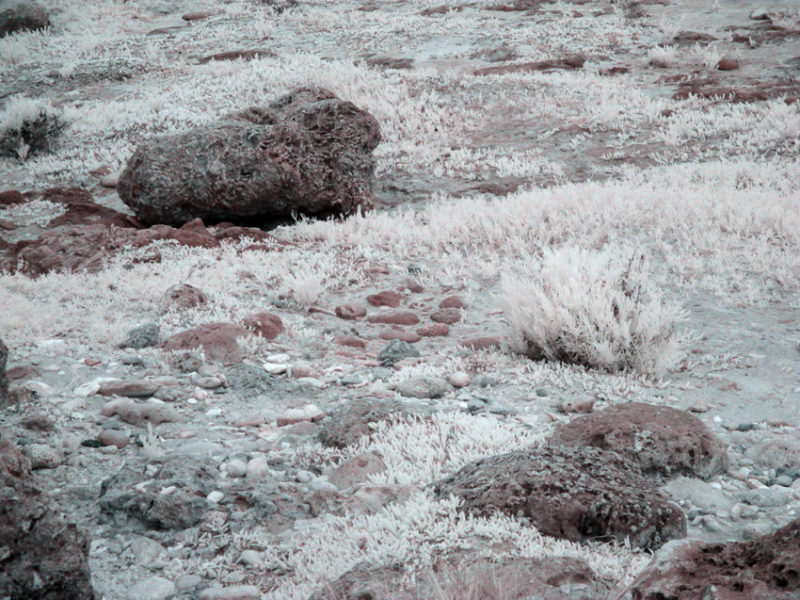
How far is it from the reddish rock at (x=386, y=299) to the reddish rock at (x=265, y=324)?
4.41ft

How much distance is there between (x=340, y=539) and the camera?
2.95 meters

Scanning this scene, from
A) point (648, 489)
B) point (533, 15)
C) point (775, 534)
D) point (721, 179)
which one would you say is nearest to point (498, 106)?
point (721, 179)

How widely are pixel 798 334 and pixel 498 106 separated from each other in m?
12.1

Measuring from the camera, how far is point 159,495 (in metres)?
3.36

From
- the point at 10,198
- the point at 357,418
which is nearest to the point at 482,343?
the point at 357,418

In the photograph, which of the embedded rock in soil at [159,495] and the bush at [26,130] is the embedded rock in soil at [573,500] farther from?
the bush at [26,130]

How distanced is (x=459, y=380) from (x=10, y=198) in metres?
11.0

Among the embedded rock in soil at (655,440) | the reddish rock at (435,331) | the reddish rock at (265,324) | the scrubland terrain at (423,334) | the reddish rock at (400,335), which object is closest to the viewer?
the scrubland terrain at (423,334)

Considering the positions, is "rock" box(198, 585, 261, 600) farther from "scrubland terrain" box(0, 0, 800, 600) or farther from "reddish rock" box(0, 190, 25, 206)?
"reddish rock" box(0, 190, 25, 206)

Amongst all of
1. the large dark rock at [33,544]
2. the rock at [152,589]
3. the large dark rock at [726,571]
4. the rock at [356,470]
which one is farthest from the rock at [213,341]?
the large dark rock at [726,571]

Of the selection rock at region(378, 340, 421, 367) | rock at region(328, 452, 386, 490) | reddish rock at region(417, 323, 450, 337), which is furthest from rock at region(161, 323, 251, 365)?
rock at region(328, 452, 386, 490)

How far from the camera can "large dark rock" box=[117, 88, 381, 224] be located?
36.2 ft

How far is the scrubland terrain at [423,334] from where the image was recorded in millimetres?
3178

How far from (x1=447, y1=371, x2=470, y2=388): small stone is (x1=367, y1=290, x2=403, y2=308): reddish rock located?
2398 millimetres
